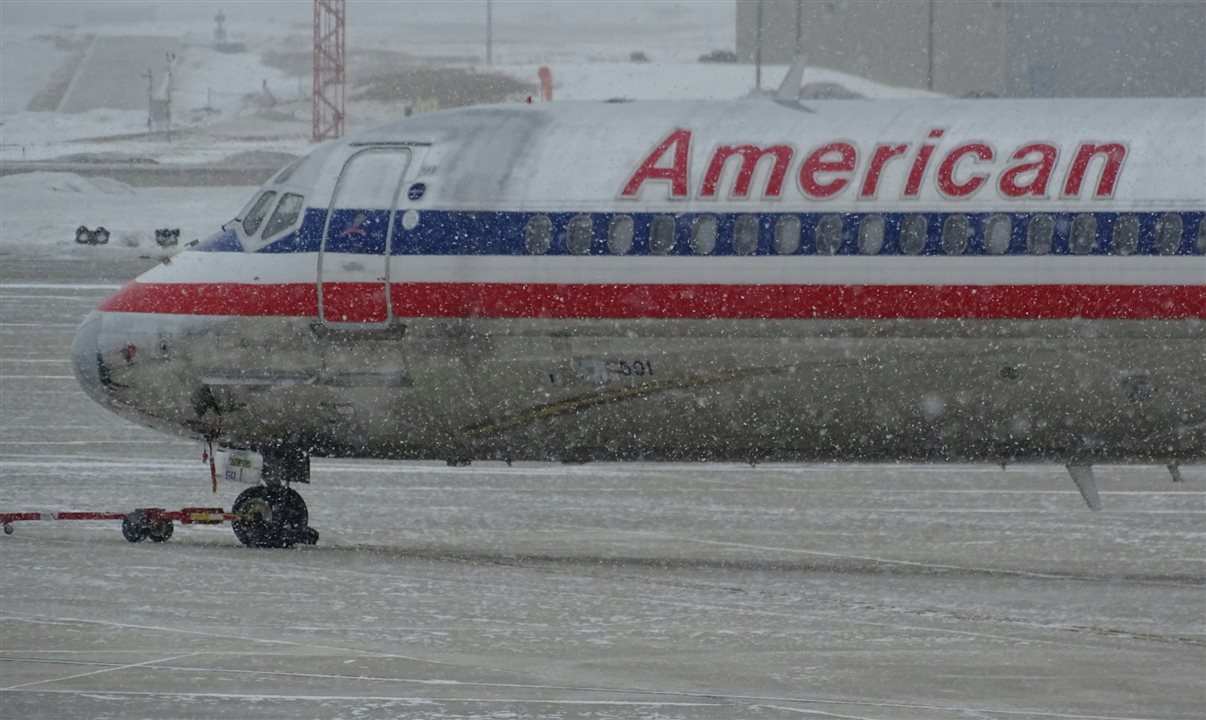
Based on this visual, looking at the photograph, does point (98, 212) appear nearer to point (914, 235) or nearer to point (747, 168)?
point (747, 168)

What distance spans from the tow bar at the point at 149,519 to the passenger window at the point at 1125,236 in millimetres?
7504

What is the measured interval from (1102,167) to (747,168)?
2762 mm

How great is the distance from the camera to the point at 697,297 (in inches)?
705

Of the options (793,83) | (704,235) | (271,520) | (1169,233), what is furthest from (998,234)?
(271,520)

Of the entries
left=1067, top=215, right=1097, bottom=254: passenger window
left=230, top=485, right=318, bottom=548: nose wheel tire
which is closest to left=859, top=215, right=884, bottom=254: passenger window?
left=1067, top=215, right=1097, bottom=254: passenger window

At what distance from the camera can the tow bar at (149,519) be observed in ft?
61.0

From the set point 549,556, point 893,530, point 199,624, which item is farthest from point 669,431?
point 199,624

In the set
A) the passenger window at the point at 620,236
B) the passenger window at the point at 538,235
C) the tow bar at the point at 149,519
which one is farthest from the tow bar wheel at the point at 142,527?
the passenger window at the point at 620,236

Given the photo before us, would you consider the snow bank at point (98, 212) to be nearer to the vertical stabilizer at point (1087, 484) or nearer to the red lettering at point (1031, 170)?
the vertical stabilizer at point (1087, 484)

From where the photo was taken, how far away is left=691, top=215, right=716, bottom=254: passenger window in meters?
17.9

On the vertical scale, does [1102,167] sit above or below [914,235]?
above

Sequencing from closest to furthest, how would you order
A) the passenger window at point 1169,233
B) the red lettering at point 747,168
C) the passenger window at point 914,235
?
the passenger window at point 1169,233
the passenger window at point 914,235
the red lettering at point 747,168

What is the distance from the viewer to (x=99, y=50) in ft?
577

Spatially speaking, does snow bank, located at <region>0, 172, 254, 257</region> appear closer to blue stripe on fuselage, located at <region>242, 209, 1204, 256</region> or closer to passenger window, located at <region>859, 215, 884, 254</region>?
blue stripe on fuselage, located at <region>242, 209, 1204, 256</region>
